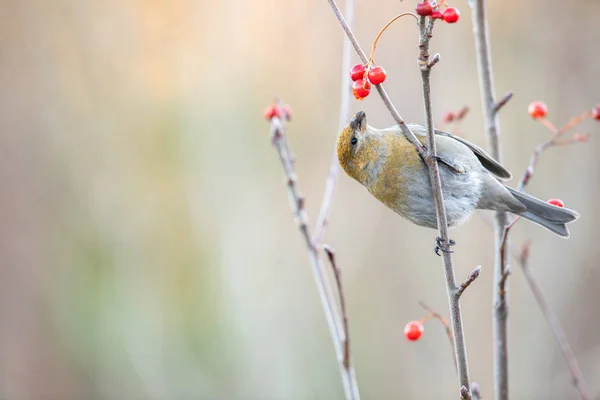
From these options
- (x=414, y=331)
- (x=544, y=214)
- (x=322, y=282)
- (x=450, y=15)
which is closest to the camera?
(x=450, y=15)

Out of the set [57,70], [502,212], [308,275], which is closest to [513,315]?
[308,275]

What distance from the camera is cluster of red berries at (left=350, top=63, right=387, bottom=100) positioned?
60.0 inches

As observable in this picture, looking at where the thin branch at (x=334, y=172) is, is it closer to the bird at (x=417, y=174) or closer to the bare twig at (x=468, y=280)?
the bird at (x=417, y=174)

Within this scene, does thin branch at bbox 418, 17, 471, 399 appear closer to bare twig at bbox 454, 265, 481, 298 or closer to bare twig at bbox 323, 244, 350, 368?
bare twig at bbox 454, 265, 481, 298

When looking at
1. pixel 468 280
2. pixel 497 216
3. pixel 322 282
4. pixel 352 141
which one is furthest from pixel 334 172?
pixel 468 280

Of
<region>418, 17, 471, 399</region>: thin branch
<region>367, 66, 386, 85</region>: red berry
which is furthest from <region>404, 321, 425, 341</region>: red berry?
<region>367, 66, 386, 85</region>: red berry

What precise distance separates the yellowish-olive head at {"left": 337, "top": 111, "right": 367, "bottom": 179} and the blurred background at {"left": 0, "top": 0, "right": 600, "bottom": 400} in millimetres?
3195

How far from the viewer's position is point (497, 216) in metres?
2.34

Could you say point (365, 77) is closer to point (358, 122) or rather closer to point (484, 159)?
point (358, 122)

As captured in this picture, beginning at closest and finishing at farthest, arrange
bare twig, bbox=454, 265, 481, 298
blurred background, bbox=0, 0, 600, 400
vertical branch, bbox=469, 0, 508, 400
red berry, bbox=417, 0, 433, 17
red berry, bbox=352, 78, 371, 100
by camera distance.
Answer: red berry, bbox=417, 0, 433, 17, bare twig, bbox=454, 265, 481, 298, red berry, bbox=352, 78, 371, 100, vertical branch, bbox=469, 0, 508, 400, blurred background, bbox=0, 0, 600, 400

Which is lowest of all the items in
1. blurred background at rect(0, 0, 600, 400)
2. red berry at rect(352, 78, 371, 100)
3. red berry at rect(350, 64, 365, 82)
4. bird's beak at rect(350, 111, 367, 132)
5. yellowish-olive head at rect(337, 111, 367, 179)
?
blurred background at rect(0, 0, 600, 400)

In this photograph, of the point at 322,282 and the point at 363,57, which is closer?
the point at 363,57

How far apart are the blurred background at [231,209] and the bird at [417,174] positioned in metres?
3.06

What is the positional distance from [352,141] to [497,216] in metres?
0.62
